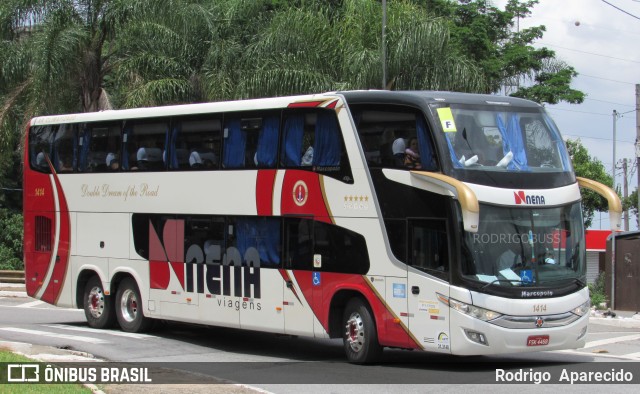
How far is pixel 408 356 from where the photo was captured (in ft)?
52.7

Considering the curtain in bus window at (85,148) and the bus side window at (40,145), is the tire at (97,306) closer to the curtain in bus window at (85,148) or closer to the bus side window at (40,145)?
the curtain in bus window at (85,148)

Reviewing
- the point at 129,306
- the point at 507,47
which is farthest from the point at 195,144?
the point at 507,47

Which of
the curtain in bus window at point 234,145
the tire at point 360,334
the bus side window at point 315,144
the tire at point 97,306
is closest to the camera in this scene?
the tire at point 360,334

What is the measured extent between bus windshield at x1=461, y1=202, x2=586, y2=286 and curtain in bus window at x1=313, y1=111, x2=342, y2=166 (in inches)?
108

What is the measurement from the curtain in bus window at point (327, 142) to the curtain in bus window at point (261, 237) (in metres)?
1.46

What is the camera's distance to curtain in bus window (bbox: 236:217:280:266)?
16.0 m

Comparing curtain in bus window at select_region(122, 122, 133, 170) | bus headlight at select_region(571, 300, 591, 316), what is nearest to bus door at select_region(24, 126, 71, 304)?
curtain in bus window at select_region(122, 122, 133, 170)

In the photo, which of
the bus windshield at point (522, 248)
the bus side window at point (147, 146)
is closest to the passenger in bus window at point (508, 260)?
the bus windshield at point (522, 248)

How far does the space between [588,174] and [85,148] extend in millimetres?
44056

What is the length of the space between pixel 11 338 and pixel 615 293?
15.4 meters

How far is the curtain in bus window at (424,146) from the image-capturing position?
44.8 feet

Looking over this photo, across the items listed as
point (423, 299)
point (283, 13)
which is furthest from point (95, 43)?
point (423, 299)

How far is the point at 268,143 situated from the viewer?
16062 mm

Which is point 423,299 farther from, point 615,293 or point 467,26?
point 467,26
